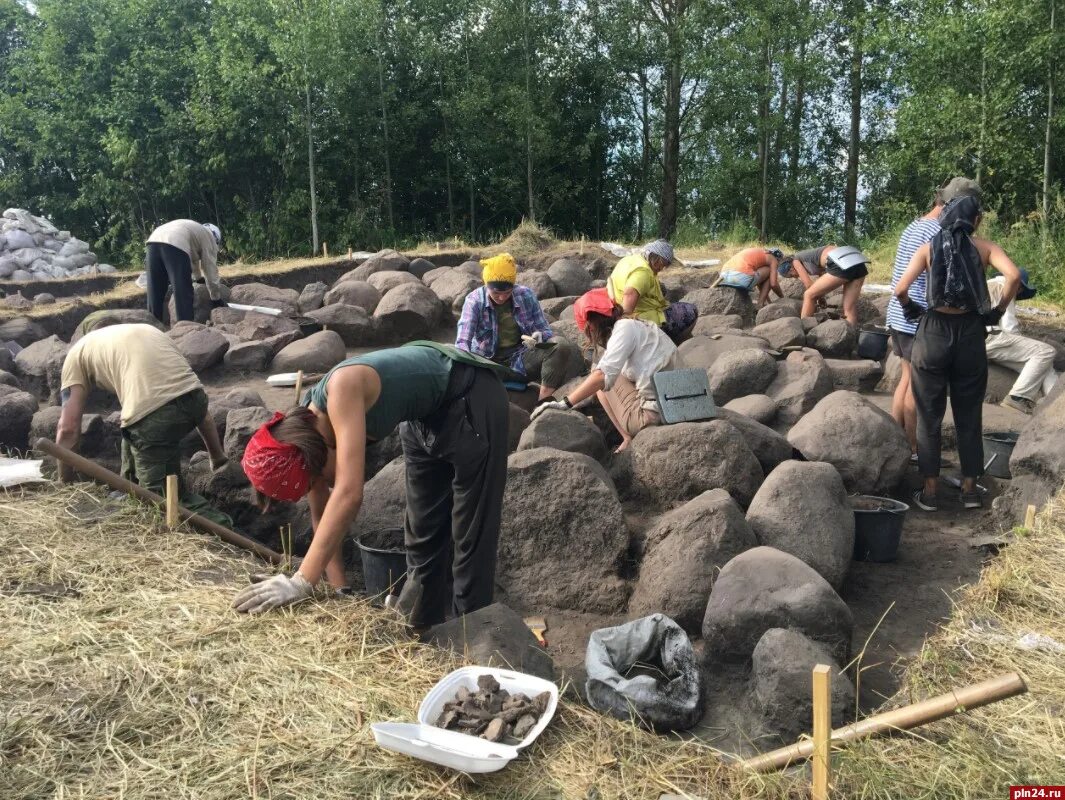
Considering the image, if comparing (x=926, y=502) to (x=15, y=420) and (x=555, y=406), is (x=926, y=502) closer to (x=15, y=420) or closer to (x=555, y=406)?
(x=555, y=406)

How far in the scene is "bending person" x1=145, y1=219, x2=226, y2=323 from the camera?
1023 centimetres

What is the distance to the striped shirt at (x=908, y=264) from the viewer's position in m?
6.52

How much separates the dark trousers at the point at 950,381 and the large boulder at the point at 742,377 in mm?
1934

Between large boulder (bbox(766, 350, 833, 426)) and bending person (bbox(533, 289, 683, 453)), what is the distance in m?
1.54

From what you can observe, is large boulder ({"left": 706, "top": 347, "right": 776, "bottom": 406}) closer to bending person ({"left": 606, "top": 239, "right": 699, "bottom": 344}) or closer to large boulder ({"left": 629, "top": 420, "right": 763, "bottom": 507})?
bending person ({"left": 606, "top": 239, "right": 699, "bottom": 344})

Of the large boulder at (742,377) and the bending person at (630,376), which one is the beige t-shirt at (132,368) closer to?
the bending person at (630,376)

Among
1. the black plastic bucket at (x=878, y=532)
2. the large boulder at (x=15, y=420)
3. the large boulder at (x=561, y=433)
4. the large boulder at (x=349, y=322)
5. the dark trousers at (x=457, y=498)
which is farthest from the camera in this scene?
the large boulder at (x=349, y=322)

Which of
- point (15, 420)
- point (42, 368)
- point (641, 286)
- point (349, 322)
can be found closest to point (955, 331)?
point (641, 286)

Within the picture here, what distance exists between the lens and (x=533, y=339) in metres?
7.36

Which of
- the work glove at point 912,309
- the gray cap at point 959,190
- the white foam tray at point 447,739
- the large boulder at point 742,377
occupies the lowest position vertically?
the white foam tray at point 447,739

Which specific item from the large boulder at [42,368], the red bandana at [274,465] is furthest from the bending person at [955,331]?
the large boulder at [42,368]

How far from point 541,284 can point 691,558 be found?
8.43 meters

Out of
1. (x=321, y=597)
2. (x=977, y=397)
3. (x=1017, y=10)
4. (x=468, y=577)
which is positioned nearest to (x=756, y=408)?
(x=977, y=397)

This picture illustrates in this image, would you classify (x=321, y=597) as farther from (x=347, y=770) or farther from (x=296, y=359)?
(x=296, y=359)
